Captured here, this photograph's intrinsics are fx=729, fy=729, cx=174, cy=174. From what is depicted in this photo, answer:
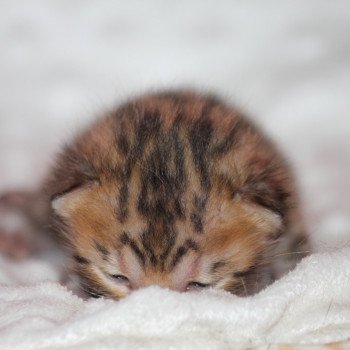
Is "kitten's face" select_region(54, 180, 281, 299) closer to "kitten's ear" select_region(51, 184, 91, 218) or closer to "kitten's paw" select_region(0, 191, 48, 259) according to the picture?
"kitten's ear" select_region(51, 184, 91, 218)

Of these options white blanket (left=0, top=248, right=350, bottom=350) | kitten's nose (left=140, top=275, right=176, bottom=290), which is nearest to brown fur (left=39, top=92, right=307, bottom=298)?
kitten's nose (left=140, top=275, right=176, bottom=290)

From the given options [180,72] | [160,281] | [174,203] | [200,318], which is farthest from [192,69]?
[200,318]

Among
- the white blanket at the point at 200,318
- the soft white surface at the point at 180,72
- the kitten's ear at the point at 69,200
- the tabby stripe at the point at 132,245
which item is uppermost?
the soft white surface at the point at 180,72

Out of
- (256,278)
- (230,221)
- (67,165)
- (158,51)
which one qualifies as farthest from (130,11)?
(256,278)

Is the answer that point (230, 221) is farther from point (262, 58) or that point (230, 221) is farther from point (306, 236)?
point (262, 58)

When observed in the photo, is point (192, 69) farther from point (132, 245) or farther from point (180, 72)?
point (132, 245)

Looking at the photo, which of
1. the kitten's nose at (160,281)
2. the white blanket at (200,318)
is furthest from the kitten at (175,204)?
the white blanket at (200,318)

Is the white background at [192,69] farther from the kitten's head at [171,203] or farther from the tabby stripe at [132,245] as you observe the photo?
the tabby stripe at [132,245]
